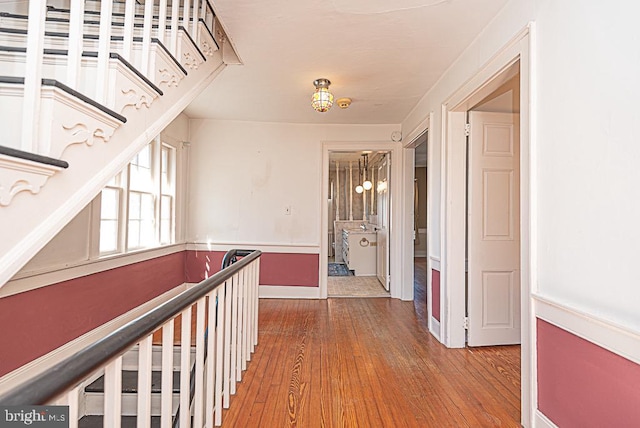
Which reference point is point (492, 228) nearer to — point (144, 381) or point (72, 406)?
point (144, 381)

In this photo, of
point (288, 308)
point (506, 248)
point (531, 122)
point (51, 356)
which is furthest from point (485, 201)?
point (51, 356)

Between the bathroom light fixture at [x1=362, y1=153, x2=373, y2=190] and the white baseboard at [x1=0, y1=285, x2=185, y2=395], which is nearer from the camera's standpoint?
the white baseboard at [x1=0, y1=285, x2=185, y2=395]

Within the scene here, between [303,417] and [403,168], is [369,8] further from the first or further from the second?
[403,168]

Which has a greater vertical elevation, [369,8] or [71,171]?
[369,8]

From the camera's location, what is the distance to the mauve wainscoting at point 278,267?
480 centimetres

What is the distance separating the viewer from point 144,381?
103 cm

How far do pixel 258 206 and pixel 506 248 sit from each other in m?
3.09

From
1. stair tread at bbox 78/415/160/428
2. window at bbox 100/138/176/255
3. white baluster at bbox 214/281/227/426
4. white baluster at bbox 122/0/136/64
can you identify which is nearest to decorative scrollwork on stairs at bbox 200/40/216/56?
white baluster at bbox 122/0/136/64

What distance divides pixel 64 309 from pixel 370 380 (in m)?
2.26

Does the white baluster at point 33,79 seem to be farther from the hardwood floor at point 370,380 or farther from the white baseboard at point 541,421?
the white baseboard at point 541,421

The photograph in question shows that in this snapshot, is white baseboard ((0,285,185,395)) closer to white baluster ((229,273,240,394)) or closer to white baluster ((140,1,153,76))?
white baluster ((229,273,240,394))

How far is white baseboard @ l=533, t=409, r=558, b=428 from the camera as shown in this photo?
66.2 inches

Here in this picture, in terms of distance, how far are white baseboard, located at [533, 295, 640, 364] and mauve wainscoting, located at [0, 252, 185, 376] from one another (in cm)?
300

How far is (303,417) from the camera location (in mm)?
1956
